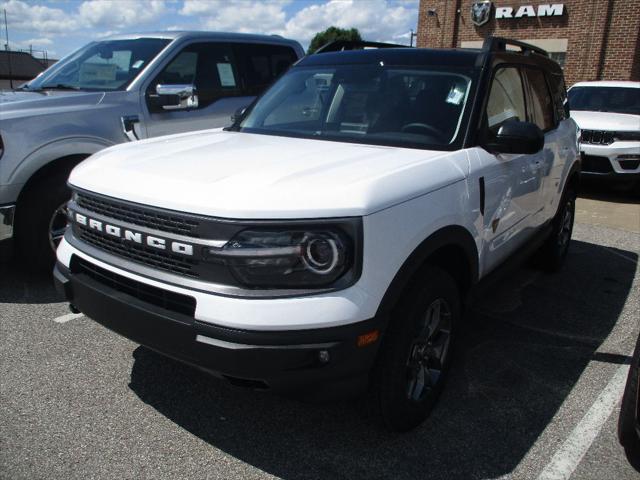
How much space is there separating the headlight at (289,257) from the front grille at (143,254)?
Answer: 0.64 feet

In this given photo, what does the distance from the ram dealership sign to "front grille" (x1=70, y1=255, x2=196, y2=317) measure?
1797cm

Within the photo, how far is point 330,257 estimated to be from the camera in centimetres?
220

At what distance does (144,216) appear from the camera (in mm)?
2408

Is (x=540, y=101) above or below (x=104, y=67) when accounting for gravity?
below

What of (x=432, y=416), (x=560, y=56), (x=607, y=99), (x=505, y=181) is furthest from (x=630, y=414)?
(x=560, y=56)

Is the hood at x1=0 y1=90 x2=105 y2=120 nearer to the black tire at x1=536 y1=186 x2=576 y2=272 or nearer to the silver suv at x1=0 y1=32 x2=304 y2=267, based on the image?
the silver suv at x1=0 y1=32 x2=304 y2=267

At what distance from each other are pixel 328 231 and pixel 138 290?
89 cm

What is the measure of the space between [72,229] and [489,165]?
2.22m

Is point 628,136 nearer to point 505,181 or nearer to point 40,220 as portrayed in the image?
point 505,181

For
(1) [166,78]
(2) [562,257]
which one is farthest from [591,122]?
(1) [166,78]

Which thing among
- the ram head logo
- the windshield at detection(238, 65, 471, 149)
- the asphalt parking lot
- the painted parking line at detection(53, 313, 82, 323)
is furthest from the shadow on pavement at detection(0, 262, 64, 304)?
the ram head logo

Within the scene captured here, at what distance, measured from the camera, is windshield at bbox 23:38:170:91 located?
510cm

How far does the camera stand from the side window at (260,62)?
19.5ft

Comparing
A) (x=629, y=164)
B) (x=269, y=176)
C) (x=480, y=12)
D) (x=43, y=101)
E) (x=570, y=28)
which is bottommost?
(x=629, y=164)
